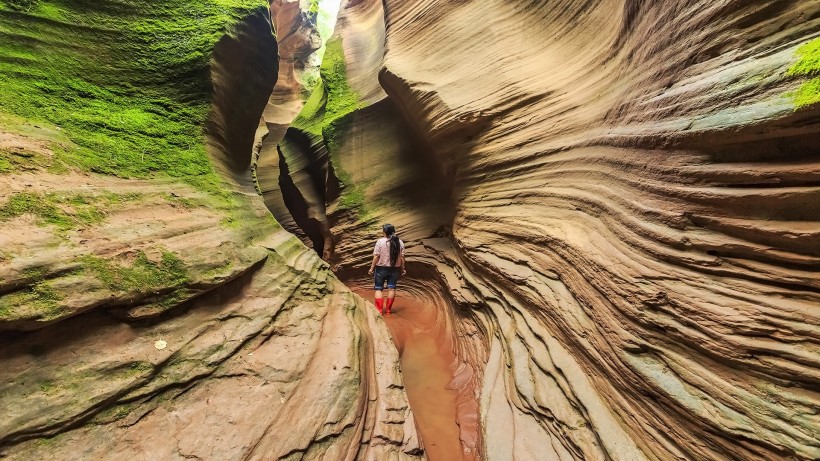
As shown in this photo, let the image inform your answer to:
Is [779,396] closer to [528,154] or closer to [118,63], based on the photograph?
[528,154]

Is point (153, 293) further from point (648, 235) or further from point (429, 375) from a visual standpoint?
point (648, 235)

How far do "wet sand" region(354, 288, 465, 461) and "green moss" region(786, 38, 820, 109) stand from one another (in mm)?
3544

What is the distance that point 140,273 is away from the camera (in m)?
2.86

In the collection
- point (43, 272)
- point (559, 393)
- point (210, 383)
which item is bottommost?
point (559, 393)

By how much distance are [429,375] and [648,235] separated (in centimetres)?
313

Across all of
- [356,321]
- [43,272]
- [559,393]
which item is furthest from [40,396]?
[559,393]

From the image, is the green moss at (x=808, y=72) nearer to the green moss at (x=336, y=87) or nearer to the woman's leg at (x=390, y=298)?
the woman's leg at (x=390, y=298)

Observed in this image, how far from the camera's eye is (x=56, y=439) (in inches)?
79.3

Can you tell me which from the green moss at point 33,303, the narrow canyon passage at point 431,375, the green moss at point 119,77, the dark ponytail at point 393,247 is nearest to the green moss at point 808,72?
the narrow canyon passage at point 431,375

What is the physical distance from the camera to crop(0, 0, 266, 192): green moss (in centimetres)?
352

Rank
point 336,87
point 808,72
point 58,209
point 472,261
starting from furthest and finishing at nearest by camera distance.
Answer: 1. point 336,87
2. point 472,261
3. point 58,209
4. point 808,72

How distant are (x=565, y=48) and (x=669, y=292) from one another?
4.67 metres

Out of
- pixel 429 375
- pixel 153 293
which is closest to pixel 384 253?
pixel 429 375

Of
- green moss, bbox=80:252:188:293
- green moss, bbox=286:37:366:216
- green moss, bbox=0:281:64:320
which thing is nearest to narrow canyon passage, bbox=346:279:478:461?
green moss, bbox=80:252:188:293
